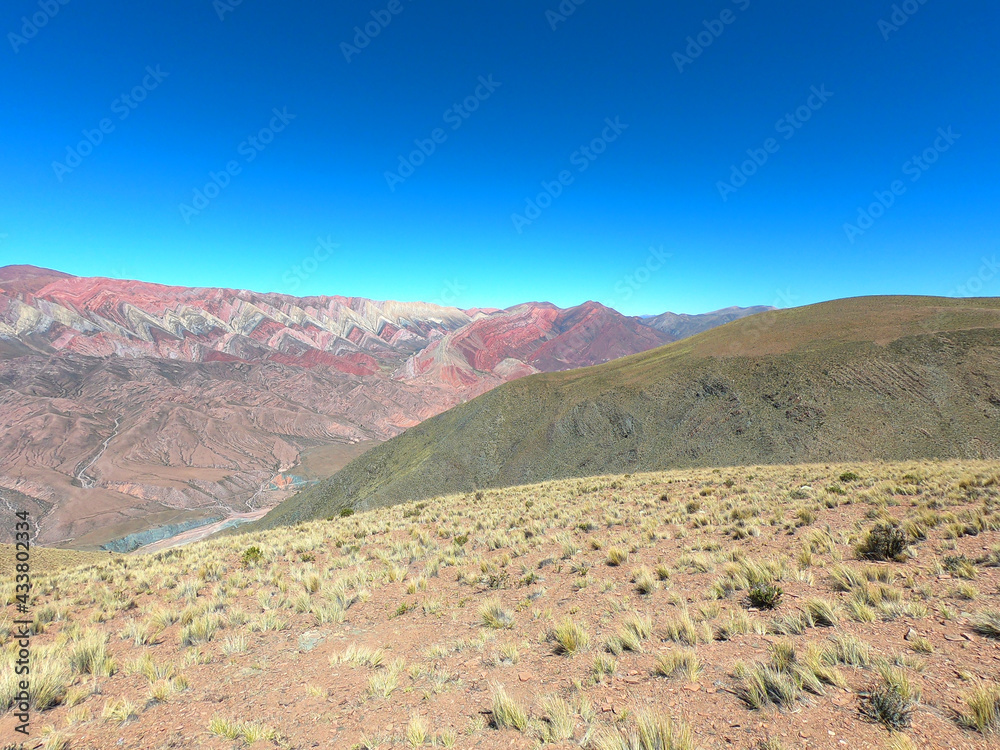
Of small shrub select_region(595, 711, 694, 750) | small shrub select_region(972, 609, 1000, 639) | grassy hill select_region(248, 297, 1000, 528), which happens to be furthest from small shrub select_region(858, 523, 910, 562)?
grassy hill select_region(248, 297, 1000, 528)

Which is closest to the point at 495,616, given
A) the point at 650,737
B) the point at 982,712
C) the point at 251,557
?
the point at 650,737

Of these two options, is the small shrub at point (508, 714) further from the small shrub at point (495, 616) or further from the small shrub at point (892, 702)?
the small shrub at point (892, 702)

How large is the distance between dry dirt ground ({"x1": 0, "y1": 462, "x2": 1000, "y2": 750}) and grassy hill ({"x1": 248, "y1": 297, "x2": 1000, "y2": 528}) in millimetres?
48676

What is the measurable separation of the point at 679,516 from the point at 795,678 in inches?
340

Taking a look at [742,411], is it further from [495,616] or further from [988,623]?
[495,616]

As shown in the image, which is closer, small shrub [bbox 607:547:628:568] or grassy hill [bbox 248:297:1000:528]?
small shrub [bbox 607:547:628:568]

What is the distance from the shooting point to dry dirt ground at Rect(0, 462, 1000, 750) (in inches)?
171

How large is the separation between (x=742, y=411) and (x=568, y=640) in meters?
65.8

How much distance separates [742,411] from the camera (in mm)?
62312

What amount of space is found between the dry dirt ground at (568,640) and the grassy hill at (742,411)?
160ft

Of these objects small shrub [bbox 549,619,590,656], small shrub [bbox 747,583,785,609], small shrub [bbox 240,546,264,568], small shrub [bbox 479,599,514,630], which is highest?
small shrub [bbox 747,583,785,609]

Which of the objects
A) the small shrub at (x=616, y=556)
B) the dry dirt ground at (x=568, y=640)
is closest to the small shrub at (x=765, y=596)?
the dry dirt ground at (x=568, y=640)

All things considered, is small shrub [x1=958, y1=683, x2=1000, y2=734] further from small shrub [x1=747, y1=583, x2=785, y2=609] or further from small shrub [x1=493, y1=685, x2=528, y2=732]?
small shrub [x1=493, y1=685, x2=528, y2=732]

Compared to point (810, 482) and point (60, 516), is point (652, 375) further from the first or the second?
point (60, 516)
